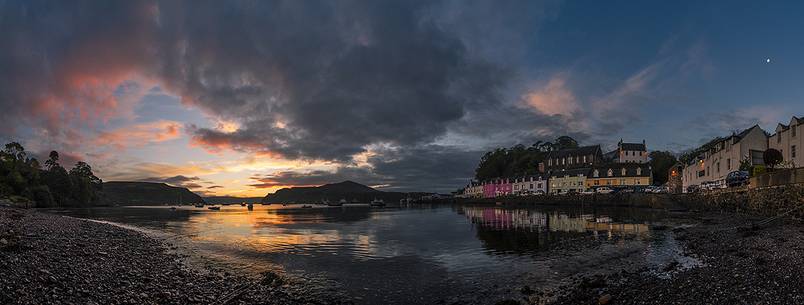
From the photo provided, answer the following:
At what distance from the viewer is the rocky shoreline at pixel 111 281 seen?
494 inches

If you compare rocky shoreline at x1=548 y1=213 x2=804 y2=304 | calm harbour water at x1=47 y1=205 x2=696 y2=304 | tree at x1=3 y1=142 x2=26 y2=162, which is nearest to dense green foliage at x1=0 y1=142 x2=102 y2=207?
tree at x1=3 y1=142 x2=26 y2=162

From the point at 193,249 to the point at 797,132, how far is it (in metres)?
68.0

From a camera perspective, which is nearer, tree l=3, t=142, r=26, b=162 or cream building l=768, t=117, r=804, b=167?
cream building l=768, t=117, r=804, b=167

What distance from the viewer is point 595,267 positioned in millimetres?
22250

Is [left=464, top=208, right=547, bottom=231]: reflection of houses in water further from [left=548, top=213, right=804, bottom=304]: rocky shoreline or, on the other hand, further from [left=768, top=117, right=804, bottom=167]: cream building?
[left=768, top=117, right=804, bottom=167]: cream building

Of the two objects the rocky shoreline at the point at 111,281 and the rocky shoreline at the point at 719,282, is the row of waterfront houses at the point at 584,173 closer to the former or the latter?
the rocky shoreline at the point at 719,282

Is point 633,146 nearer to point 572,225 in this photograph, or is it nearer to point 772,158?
point 772,158

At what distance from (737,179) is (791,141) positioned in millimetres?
7770

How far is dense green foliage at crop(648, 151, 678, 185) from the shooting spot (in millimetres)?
156250

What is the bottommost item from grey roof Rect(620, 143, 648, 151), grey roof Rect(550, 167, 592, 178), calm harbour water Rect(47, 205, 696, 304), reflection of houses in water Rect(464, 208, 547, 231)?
reflection of houses in water Rect(464, 208, 547, 231)

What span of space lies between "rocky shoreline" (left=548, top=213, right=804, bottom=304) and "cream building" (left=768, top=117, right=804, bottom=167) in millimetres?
36915

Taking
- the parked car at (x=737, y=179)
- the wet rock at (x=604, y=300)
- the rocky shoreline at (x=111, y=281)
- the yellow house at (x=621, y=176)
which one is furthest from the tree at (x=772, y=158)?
Answer: the yellow house at (x=621, y=176)

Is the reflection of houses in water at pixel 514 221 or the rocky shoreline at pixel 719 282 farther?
the reflection of houses in water at pixel 514 221

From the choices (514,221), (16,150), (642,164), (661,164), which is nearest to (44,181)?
(16,150)
